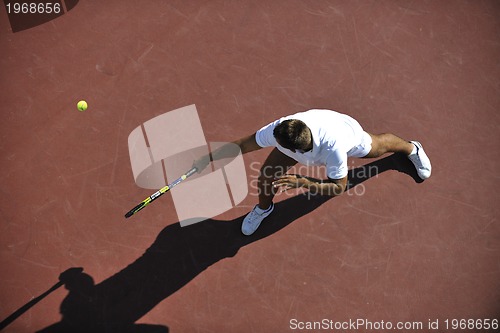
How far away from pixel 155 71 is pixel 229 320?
9.52 feet

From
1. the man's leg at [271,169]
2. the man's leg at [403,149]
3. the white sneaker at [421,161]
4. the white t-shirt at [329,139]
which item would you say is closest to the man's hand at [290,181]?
the white t-shirt at [329,139]

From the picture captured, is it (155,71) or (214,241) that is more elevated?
(155,71)

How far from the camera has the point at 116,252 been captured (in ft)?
15.6

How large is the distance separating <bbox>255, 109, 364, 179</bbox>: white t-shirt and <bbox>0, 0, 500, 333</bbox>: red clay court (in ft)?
3.86

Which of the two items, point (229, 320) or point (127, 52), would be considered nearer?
point (229, 320)

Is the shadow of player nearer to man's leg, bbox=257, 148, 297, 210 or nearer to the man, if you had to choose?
the man

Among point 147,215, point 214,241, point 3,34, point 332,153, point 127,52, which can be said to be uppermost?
point 3,34

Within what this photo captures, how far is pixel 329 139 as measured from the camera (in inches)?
141

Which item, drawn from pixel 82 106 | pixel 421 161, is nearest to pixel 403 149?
pixel 421 161

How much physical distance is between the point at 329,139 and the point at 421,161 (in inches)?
66.4

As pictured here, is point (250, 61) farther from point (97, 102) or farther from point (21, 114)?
point (21, 114)

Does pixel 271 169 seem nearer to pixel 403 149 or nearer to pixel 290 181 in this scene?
pixel 290 181

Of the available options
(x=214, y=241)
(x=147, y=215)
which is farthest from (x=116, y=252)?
(x=214, y=241)

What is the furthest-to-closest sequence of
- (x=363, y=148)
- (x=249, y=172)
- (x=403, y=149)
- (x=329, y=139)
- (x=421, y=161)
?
(x=249, y=172) < (x=421, y=161) < (x=403, y=149) < (x=363, y=148) < (x=329, y=139)
